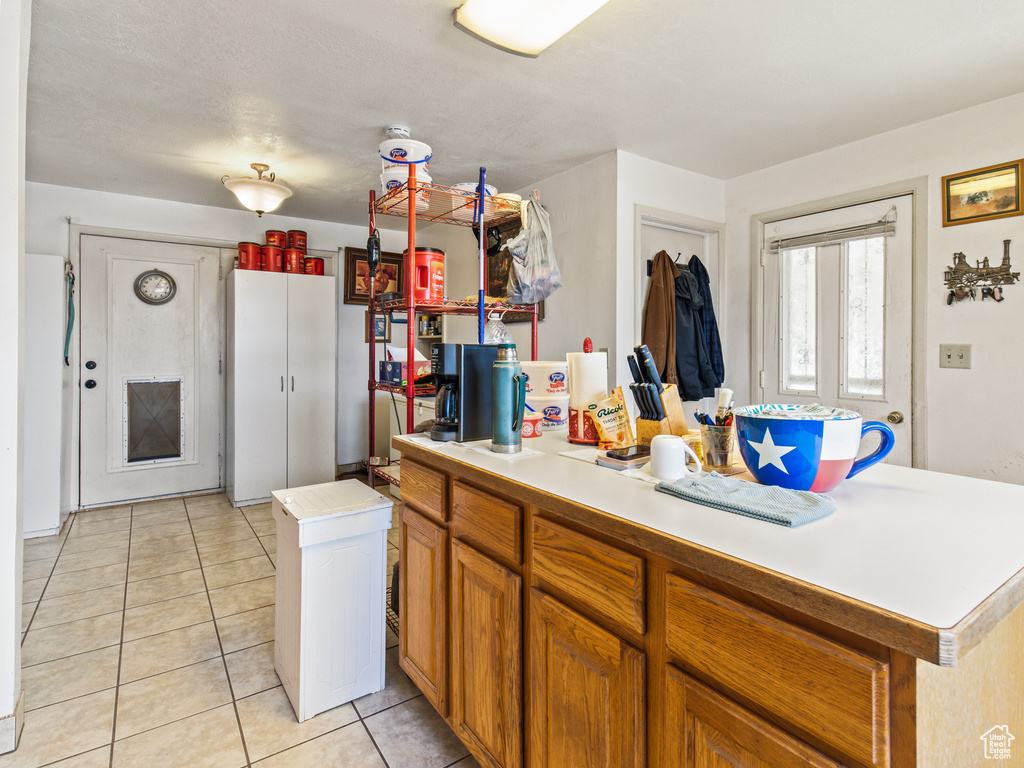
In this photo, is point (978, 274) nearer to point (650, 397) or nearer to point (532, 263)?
point (532, 263)

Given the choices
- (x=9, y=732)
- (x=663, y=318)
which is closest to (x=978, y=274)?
(x=663, y=318)

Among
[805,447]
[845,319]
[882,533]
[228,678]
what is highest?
[845,319]

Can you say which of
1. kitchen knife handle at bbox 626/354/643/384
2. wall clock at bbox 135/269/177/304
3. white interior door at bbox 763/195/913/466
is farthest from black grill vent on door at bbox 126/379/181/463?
white interior door at bbox 763/195/913/466

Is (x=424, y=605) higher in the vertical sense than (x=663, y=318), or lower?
lower

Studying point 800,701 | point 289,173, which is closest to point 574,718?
point 800,701

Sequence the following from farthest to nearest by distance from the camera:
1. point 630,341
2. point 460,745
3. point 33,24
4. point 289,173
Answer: point 289,173 → point 630,341 → point 33,24 → point 460,745

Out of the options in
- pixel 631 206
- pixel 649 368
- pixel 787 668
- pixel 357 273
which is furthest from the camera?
pixel 357 273

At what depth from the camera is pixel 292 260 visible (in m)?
4.26

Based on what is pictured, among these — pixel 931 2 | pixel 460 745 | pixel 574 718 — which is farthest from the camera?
pixel 931 2

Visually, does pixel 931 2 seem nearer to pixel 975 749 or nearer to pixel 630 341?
pixel 630 341

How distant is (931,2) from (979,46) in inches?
18.0

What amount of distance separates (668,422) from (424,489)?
0.75 meters

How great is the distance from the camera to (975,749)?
2.30 ft

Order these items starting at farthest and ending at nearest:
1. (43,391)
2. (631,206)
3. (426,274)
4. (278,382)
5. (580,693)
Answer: (278,382) → (43,391) → (631,206) → (426,274) → (580,693)
